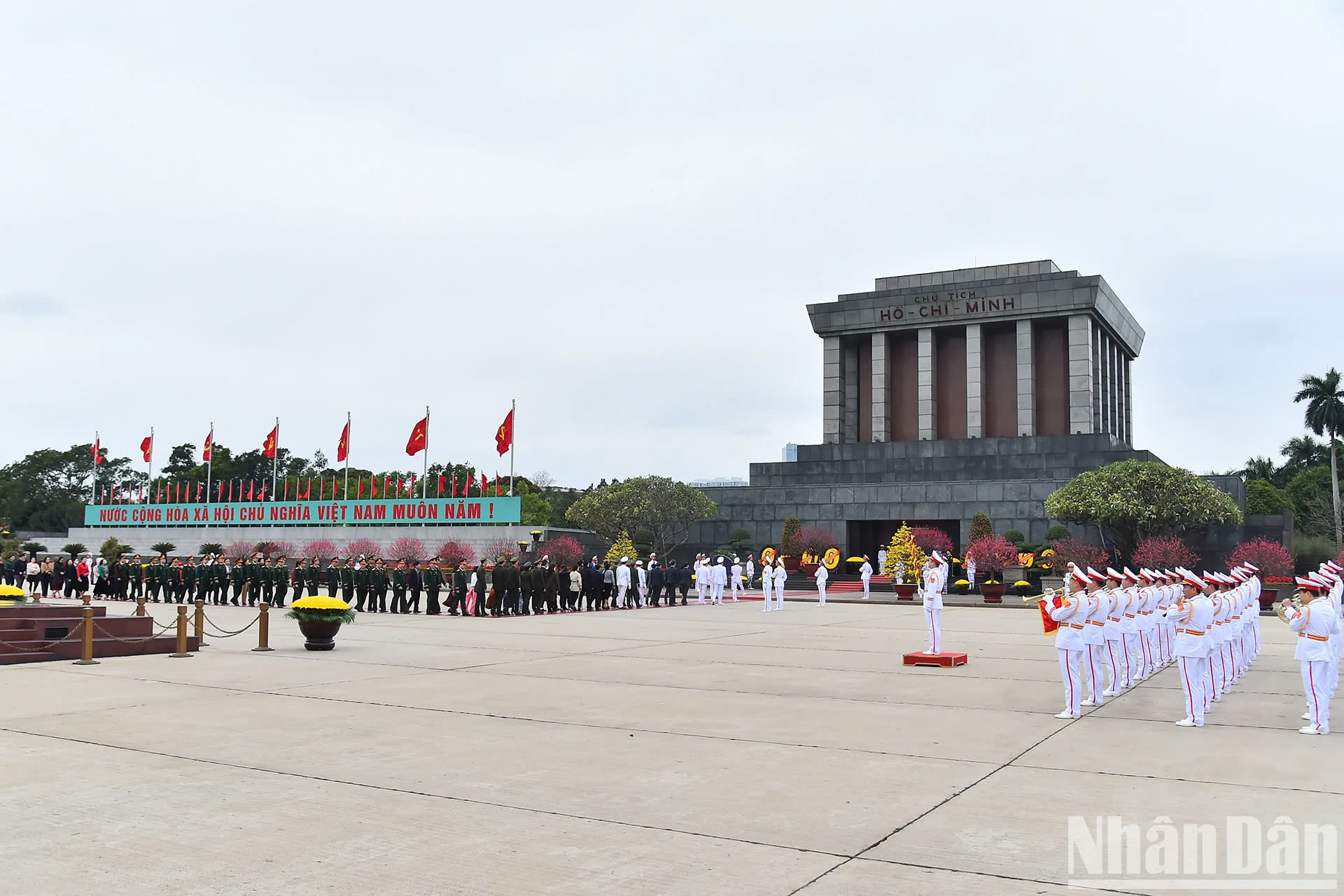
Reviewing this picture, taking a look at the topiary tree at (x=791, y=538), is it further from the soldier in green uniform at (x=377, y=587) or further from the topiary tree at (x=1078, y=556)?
the soldier in green uniform at (x=377, y=587)

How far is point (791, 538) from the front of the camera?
175 ft

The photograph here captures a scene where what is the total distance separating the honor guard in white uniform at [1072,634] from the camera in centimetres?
1173

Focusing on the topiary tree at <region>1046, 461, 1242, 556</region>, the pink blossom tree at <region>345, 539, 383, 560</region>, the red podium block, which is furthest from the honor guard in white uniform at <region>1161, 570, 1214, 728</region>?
the pink blossom tree at <region>345, 539, 383, 560</region>

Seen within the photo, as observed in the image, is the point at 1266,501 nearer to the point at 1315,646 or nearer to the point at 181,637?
the point at 1315,646

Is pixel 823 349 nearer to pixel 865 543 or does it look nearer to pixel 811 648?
pixel 865 543

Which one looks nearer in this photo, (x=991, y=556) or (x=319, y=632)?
(x=319, y=632)

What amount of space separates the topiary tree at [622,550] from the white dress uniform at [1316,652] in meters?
39.7

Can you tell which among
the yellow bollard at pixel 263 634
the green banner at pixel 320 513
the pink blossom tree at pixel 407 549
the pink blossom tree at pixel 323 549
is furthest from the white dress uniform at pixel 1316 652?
the pink blossom tree at pixel 323 549

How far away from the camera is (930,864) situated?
6020 mm

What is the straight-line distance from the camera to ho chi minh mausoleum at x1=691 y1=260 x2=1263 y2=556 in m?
53.1

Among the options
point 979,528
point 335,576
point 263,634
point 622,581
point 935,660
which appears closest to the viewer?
point 935,660

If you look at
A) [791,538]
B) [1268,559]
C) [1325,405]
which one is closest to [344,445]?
[791,538]

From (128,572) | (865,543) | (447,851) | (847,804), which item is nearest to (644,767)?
(847,804)

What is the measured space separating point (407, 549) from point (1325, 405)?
69.1 metres
